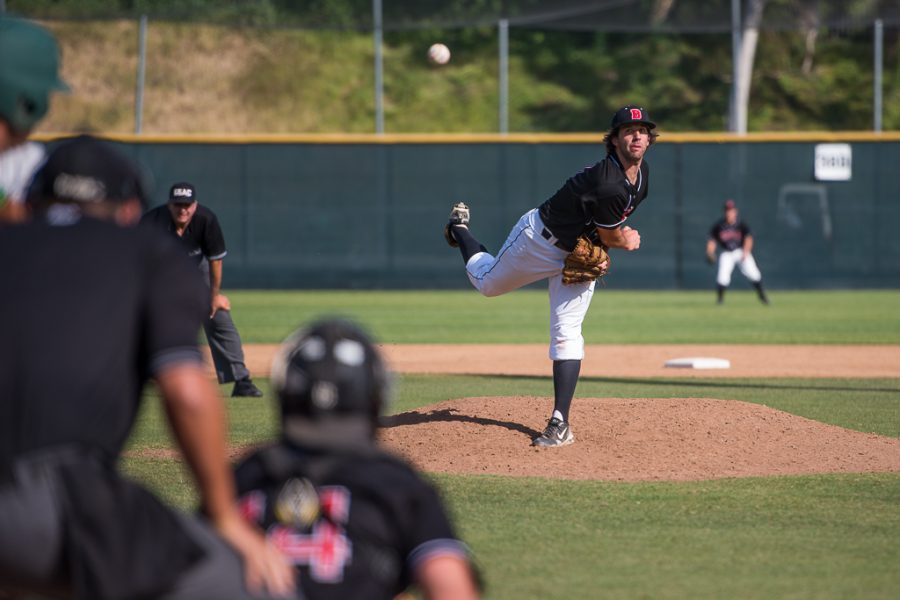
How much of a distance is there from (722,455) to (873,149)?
61.9 ft

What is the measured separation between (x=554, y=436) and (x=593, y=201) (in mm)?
1350

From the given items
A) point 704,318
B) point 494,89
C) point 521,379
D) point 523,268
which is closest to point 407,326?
point 704,318

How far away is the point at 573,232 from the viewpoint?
7215 mm

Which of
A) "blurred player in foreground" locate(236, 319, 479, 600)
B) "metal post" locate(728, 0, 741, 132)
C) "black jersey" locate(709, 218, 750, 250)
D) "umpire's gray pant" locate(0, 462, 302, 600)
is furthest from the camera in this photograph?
"metal post" locate(728, 0, 741, 132)

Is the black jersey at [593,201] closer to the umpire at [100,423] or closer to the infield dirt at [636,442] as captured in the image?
the infield dirt at [636,442]

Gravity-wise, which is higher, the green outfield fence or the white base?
the green outfield fence

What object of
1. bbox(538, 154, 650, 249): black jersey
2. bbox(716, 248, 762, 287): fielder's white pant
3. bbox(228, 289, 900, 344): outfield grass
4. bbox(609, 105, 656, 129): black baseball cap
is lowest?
bbox(228, 289, 900, 344): outfield grass

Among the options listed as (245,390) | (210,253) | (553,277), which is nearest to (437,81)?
(245,390)

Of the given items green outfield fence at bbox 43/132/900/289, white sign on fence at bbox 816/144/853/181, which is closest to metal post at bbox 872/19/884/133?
white sign on fence at bbox 816/144/853/181

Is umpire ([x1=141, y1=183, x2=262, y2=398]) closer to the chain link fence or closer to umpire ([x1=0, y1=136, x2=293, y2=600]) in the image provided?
umpire ([x1=0, y1=136, x2=293, y2=600])

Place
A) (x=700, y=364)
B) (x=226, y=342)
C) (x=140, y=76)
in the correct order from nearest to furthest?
(x=226, y=342) → (x=700, y=364) → (x=140, y=76)

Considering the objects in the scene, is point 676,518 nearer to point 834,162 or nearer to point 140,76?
point 140,76

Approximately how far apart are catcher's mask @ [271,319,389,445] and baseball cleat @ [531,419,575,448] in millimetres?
4507

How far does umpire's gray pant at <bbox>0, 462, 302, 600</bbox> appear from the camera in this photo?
7.61 feet
